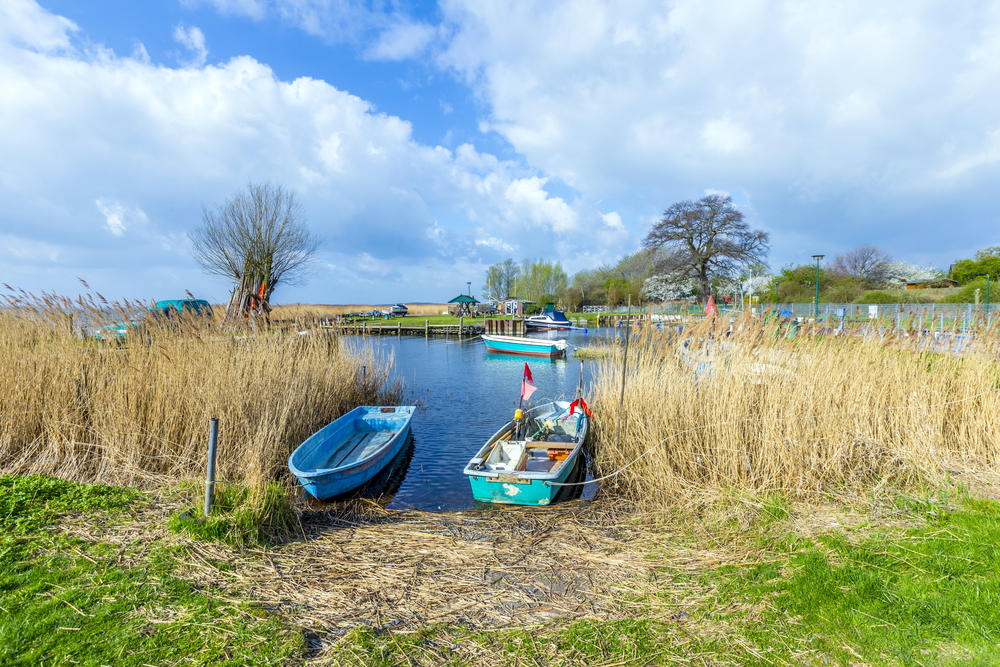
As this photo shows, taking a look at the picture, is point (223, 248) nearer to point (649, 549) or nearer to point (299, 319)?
point (299, 319)

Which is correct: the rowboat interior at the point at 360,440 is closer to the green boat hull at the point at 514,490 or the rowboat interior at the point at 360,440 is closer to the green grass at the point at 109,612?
the green boat hull at the point at 514,490

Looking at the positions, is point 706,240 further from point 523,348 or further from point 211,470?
point 211,470

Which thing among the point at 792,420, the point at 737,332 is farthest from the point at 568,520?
the point at 737,332

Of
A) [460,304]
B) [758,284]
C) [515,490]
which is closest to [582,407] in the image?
[515,490]

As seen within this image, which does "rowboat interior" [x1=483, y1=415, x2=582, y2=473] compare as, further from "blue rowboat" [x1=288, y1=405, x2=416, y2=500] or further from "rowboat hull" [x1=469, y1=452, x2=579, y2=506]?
"blue rowboat" [x1=288, y1=405, x2=416, y2=500]

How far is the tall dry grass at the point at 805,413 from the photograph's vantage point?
223 inches

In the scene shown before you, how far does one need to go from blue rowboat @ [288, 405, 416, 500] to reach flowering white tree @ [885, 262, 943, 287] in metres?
57.1

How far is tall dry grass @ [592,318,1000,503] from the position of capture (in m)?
5.67

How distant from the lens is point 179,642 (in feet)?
10.0

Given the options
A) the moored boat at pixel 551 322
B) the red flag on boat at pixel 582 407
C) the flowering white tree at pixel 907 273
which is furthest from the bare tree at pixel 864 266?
the red flag on boat at pixel 582 407

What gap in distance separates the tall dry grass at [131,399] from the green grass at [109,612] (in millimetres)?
1254

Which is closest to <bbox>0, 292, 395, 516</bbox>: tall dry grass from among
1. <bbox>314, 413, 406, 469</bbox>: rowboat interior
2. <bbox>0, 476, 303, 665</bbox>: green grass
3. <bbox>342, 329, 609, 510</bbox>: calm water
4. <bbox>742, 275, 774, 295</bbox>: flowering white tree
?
<bbox>314, 413, 406, 469</bbox>: rowboat interior

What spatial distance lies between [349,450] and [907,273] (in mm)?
61737

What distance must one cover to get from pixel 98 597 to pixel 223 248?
103 feet
